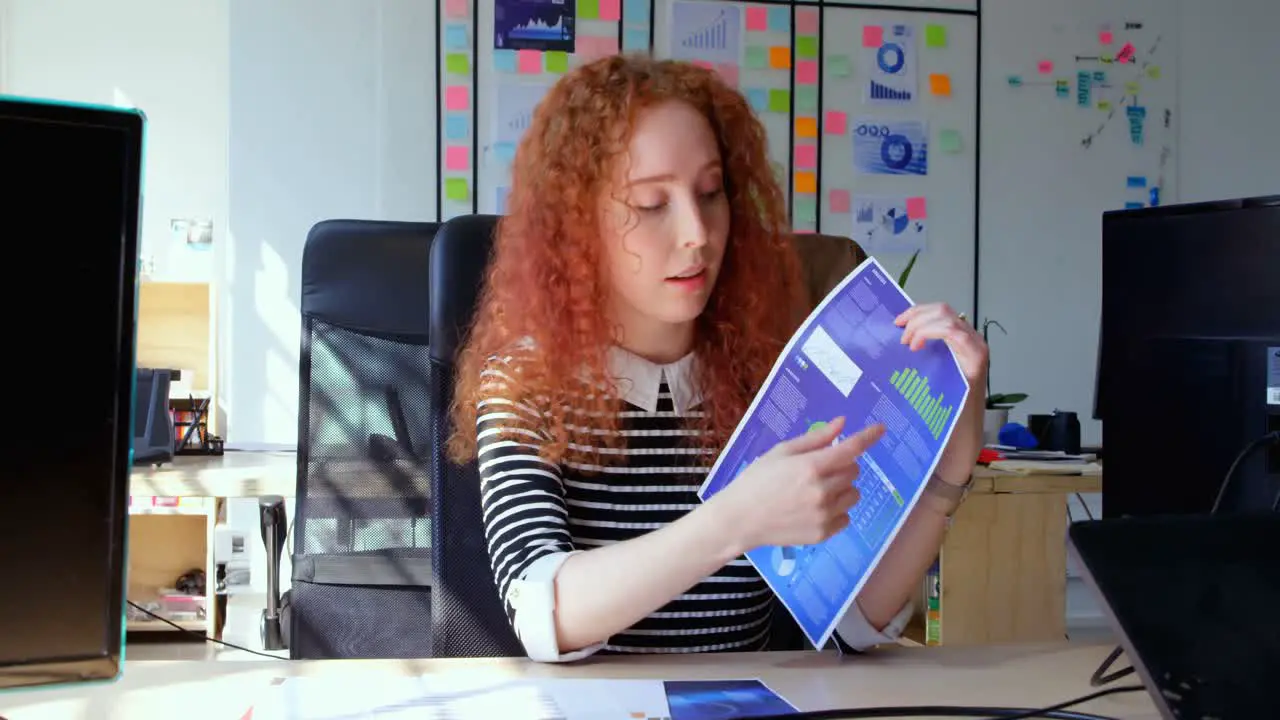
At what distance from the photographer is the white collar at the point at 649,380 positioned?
47.4 inches

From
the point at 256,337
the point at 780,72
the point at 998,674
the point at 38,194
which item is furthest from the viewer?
the point at 780,72

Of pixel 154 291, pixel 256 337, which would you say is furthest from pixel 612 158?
pixel 154 291

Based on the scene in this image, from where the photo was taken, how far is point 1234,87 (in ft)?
13.6

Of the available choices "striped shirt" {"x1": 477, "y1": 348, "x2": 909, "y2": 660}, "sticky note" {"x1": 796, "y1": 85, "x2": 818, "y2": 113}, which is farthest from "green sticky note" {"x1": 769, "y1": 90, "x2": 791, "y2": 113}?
"striped shirt" {"x1": 477, "y1": 348, "x2": 909, "y2": 660}

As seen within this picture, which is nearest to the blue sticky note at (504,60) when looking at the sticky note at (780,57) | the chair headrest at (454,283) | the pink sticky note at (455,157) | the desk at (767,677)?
the pink sticky note at (455,157)

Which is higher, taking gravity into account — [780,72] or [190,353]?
[780,72]

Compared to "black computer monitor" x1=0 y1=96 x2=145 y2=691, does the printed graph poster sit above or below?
above

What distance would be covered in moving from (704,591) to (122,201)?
2.37 feet

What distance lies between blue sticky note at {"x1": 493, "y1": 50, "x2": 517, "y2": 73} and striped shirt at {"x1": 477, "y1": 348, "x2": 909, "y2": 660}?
9.00 ft

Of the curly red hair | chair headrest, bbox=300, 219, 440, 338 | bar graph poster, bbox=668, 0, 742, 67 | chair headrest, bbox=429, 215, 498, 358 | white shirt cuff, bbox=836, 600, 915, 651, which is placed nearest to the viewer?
white shirt cuff, bbox=836, 600, 915, 651

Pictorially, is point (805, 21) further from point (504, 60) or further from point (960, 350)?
point (960, 350)

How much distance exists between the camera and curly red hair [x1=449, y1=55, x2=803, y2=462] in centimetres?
117

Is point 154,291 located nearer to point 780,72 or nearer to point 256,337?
point 256,337

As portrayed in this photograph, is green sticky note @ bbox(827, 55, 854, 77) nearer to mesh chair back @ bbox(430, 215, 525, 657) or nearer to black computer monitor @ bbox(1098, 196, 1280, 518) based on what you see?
mesh chair back @ bbox(430, 215, 525, 657)
